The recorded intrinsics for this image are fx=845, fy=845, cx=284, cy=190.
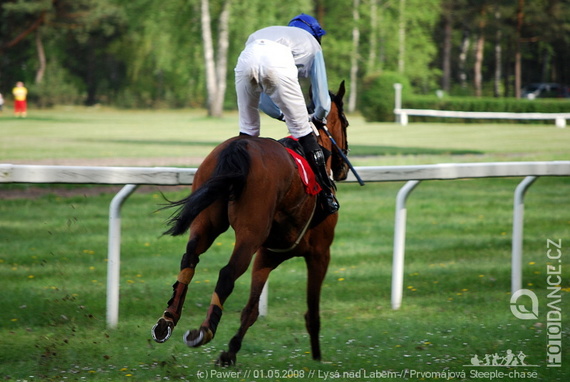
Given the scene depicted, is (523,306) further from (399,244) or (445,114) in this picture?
(445,114)

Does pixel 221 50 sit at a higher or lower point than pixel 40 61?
higher

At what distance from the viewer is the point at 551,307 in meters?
6.25

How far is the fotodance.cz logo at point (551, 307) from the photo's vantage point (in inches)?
198

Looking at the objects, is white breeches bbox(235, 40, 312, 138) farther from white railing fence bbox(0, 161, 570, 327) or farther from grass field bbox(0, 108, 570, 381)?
grass field bbox(0, 108, 570, 381)

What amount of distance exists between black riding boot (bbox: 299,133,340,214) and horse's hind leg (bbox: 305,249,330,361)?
1.07ft

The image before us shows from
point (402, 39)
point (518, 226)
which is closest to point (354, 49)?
point (402, 39)

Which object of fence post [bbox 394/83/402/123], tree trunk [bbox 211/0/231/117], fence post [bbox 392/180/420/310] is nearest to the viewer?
fence post [bbox 392/180/420/310]

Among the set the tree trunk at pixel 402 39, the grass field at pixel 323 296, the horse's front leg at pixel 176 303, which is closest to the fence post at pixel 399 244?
the grass field at pixel 323 296

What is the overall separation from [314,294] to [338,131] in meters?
1.05

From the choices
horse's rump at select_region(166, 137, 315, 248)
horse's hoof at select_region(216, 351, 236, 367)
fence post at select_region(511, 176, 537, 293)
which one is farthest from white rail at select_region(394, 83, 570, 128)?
horse's hoof at select_region(216, 351, 236, 367)

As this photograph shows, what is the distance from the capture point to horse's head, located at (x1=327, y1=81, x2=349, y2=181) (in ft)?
17.1

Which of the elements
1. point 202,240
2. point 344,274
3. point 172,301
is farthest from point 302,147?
point 344,274

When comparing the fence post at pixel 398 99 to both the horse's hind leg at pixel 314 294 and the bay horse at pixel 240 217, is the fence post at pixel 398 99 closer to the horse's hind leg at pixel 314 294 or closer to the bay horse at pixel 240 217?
the horse's hind leg at pixel 314 294

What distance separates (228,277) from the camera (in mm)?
4000
